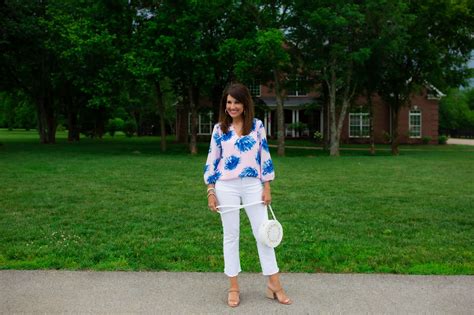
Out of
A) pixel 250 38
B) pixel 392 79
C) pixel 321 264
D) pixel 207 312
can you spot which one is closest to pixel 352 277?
pixel 321 264

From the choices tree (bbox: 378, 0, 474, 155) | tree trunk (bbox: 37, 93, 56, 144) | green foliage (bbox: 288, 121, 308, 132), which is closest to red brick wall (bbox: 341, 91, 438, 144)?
green foliage (bbox: 288, 121, 308, 132)

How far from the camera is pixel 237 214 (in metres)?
4.53

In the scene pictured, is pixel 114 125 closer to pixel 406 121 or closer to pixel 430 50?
pixel 406 121

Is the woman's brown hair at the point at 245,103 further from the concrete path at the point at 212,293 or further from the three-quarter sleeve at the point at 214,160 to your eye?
the concrete path at the point at 212,293

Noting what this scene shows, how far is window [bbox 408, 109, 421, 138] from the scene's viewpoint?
1706 inches

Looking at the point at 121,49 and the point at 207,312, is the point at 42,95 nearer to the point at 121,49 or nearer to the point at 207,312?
the point at 121,49

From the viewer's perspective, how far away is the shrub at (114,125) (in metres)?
62.9

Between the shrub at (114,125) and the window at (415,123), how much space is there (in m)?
34.7

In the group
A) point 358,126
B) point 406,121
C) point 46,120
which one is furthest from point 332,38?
point 46,120

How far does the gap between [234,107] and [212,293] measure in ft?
5.50

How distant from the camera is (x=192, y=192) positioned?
11.5 meters

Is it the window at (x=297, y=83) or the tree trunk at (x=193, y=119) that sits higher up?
the window at (x=297, y=83)

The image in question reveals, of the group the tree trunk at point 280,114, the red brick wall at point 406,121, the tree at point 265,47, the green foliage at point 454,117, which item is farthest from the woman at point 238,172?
the green foliage at point 454,117

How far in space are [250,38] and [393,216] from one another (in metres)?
17.9
